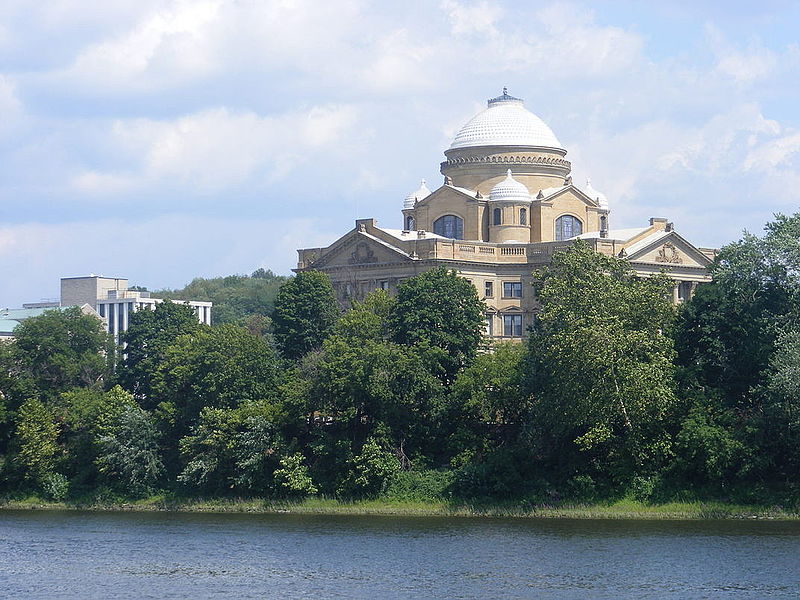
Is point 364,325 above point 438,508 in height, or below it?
above

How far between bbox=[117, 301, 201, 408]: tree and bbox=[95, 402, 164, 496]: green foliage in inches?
202

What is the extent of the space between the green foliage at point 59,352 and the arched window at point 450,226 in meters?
30.6

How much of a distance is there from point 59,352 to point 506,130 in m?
40.5

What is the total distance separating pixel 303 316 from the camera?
9581cm

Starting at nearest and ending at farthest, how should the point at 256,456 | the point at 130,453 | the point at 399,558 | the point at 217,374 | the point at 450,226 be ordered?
the point at 399,558 < the point at 256,456 < the point at 130,453 < the point at 217,374 < the point at 450,226

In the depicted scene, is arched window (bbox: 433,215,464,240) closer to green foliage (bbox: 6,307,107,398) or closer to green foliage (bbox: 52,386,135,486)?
green foliage (bbox: 6,307,107,398)

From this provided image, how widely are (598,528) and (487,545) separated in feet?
21.0

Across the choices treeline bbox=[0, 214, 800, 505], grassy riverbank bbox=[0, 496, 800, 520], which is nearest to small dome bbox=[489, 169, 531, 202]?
treeline bbox=[0, 214, 800, 505]

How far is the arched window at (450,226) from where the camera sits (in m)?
118

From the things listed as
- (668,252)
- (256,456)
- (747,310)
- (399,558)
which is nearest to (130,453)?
(256,456)

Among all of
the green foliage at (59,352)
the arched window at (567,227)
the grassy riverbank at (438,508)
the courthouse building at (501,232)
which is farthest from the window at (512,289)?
the grassy riverbank at (438,508)

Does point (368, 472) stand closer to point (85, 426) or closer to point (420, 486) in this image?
point (420, 486)

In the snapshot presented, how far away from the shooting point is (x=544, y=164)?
4715 inches

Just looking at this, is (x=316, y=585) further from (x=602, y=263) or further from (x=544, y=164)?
(x=544, y=164)
